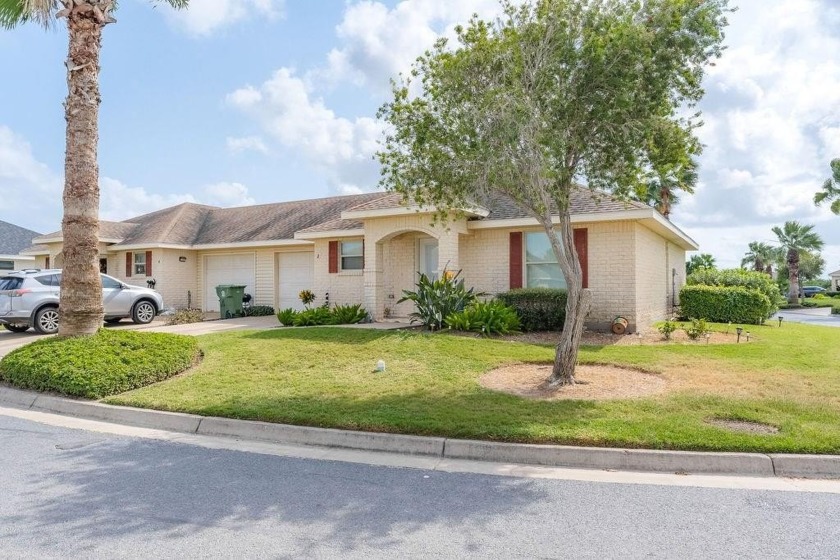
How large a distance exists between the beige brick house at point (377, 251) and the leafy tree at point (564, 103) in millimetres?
1058

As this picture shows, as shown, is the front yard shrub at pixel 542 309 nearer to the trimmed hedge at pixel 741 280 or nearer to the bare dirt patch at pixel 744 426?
the bare dirt patch at pixel 744 426

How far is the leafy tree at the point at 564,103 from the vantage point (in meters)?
7.14

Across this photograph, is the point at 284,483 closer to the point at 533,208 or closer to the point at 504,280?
the point at 533,208

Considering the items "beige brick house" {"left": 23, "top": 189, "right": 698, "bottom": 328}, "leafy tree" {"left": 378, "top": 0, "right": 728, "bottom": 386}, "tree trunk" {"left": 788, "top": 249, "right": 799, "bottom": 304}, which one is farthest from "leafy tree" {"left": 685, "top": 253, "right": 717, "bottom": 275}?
"leafy tree" {"left": 378, "top": 0, "right": 728, "bottom": 386}

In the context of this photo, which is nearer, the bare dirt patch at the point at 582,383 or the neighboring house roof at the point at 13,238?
the bare dirt patch at the point at 582,383

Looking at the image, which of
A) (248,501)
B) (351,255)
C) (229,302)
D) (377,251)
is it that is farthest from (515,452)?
(229,302)

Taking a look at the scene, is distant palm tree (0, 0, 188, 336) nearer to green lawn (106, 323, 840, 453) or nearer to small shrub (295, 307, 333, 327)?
A: green lawn (106, 323, 840, 453)

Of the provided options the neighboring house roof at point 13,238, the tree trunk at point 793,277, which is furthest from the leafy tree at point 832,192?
the neighboring house roof at point 13,238

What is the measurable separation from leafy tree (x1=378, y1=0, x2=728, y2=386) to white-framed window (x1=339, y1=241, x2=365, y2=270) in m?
9.12

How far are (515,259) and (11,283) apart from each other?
12670 millimetres

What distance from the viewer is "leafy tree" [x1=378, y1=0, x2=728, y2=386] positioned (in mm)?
7141

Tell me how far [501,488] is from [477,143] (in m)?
4.38

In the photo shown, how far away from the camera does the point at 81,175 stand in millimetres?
9500

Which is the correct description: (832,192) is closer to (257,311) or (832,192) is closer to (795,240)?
(795,240)
